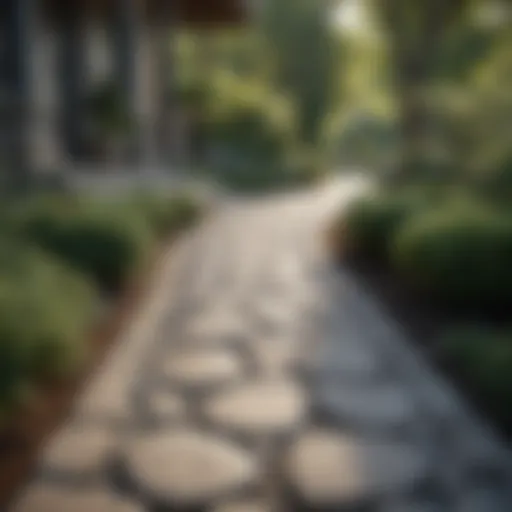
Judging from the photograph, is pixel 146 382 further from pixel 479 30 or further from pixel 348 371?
pixel 479 30

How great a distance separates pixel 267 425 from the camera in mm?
3463

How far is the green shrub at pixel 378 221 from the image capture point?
6.99 meters

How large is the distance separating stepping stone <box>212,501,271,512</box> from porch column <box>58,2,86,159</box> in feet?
35.8

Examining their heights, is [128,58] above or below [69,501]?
above

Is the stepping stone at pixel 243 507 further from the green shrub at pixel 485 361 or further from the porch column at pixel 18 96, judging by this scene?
the porch column at pixel 18 96

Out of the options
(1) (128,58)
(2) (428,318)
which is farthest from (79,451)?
(1) (128,58)

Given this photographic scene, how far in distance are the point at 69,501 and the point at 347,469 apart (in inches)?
39.8

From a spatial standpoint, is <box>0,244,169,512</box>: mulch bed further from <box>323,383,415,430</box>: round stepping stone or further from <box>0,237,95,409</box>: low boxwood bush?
<box>323,383,415,430</box>: round stepping stone

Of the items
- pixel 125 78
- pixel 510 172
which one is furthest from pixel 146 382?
pixel 125 78

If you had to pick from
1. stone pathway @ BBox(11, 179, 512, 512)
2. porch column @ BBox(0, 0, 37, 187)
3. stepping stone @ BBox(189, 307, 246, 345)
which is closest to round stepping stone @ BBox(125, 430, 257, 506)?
stone pathway @ BBox(11, 179, 512, 512)

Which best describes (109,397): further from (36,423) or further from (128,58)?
(128,58)

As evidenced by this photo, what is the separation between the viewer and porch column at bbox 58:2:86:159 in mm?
13047

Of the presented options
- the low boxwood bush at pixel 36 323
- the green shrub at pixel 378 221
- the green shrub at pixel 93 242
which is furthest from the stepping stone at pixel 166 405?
the green shrub at pixel 378 221

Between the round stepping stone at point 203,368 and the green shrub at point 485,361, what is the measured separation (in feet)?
3.77
